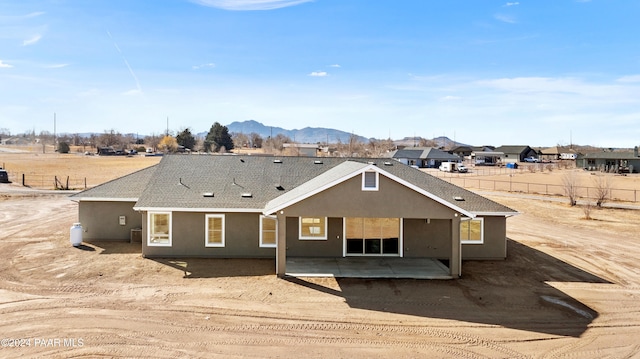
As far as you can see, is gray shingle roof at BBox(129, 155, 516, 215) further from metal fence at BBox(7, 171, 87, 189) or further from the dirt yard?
metal fence at BBox(7, 171, 87, 189)

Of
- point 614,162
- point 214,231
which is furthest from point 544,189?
point 214,231

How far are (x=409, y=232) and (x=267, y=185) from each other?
287 inches

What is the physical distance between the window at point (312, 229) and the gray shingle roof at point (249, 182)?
156 centimetres

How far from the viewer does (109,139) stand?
164 meters

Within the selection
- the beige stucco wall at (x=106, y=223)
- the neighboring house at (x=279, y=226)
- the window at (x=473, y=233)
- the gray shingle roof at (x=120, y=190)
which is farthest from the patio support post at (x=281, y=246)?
the beige stucco wall at (x=106, y=223)

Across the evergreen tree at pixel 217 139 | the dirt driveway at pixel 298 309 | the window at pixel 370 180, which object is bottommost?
the dirt driveway at pixel 298 309

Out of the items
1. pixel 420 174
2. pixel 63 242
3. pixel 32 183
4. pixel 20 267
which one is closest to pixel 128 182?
pixel 63 242

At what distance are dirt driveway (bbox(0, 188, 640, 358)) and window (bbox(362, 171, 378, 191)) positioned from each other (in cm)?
362

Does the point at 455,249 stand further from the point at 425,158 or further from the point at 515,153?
the point at 515,153

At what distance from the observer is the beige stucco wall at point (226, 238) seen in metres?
19.3

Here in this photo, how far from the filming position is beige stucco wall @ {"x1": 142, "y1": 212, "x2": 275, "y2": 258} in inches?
758

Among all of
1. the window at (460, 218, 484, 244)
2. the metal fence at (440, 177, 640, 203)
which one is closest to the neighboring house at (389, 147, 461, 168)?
the metal fence at (440, 177, 640, 203)

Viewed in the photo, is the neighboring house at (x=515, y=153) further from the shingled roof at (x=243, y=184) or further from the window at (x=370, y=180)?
the window at (x=370, y=180)

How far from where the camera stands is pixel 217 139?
110062 mm
